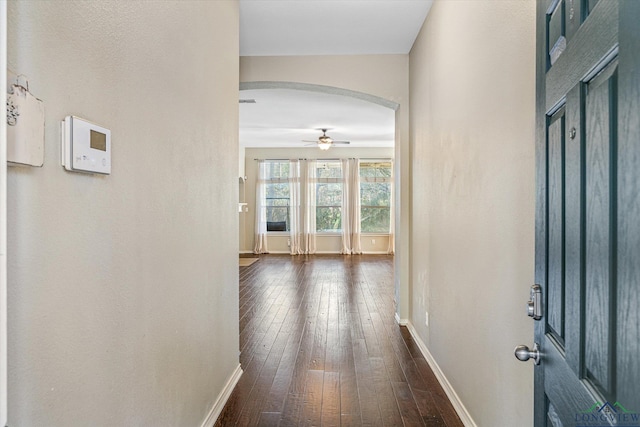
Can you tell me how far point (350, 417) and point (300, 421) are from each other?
294 mm

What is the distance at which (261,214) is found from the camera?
1128 centimetres

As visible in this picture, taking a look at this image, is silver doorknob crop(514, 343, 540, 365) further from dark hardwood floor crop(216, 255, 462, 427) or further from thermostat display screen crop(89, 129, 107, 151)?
dark hardwood floor crop(216, 255, 462, 427)

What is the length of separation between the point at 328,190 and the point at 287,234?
162 cm

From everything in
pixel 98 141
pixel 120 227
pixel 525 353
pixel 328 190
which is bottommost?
pixel 525 353

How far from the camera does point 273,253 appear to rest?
36.8ft

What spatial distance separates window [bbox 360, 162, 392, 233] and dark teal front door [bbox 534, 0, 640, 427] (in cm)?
1014

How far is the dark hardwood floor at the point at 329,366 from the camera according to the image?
2.50 meters

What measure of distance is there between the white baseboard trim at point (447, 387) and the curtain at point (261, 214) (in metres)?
7.78

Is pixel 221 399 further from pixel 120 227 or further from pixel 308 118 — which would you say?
pixel 308 118

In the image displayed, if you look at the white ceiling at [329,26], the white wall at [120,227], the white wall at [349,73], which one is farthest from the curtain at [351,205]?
the white wall at [120,227]

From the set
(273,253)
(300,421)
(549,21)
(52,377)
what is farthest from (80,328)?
(273,253)

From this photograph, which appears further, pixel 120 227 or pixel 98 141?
pixel 120 227

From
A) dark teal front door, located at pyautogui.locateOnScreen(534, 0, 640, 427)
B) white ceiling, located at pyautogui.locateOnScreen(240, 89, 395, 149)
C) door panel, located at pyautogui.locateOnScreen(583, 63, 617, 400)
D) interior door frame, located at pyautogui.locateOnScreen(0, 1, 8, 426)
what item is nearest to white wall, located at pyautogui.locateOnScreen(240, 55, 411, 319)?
white ceiling, located at pyautogui.locateOnScreen(240, 89, 395, 149)

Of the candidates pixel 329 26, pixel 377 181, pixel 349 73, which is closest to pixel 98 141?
pixel 329 26
